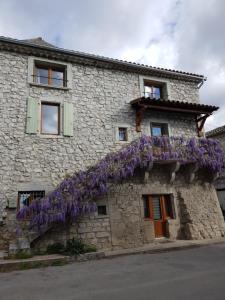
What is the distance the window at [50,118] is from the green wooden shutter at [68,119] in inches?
13.9

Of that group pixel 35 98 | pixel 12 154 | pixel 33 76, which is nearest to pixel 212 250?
pixel 12 154

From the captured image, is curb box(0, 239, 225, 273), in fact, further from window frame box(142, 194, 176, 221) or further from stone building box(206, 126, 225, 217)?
stone building box(206, 126, 225, 217)

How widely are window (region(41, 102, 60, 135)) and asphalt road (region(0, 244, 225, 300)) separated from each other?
16.3 ft

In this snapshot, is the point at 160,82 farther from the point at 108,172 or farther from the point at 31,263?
the point at 31,263

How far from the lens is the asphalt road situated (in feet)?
13.6

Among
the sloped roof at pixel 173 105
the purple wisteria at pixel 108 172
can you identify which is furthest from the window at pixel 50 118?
the sloped roof at pixel 173 105

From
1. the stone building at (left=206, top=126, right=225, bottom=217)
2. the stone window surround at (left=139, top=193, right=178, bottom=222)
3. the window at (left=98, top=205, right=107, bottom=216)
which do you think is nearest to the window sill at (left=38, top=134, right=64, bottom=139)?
the window at (left=98, top=205, right=107, bottom=216)

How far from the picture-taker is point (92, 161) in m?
9.72

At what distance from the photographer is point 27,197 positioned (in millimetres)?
8680

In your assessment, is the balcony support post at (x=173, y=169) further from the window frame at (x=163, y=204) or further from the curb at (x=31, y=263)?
the curb at (x=31, y=263)

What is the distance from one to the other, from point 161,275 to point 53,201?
410 centimetres

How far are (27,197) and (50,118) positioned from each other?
10.2 feet

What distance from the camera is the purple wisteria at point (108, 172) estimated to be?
7.90 metres

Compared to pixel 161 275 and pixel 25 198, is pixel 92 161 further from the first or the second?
pixel 161 275
